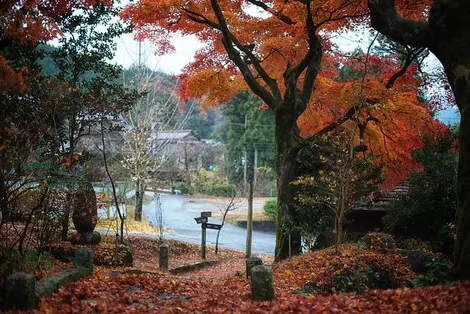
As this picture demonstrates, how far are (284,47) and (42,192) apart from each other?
8699mm

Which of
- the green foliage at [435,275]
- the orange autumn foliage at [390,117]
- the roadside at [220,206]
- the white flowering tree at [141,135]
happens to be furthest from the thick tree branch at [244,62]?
the roadside at [220,206]

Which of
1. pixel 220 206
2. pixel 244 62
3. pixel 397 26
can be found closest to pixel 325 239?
pixel 244 62

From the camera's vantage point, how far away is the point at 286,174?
12.7 m

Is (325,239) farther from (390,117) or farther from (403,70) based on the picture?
(403,70)

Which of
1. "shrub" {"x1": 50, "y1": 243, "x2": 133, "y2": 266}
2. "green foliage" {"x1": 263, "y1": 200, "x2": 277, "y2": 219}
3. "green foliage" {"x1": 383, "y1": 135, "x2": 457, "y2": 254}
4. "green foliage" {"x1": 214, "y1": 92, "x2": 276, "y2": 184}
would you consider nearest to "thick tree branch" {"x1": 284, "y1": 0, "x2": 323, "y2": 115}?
"green foliage" {"x1": 383, "y1": 135, "x2": 457, "y2": 254}

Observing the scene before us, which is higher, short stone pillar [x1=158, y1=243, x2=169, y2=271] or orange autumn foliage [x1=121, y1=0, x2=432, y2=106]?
orange autumn foliage [x1=121, y1=0, x2=432, y2=106]

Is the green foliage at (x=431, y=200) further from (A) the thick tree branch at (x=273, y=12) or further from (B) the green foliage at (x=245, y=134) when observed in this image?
(B) the green foliage at (x=245, y=134)

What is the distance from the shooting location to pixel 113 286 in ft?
23.6

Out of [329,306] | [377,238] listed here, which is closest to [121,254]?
[377,238]

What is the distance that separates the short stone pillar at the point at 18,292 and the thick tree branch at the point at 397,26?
21.6ft

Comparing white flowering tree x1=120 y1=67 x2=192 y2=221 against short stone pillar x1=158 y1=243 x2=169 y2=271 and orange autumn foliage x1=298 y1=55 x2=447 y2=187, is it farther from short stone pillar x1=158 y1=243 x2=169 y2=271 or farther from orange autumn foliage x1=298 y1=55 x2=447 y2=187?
orange autumn foliage x1=298 y1=55 x2=447 y2=187

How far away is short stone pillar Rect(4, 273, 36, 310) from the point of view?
5504 millimetres

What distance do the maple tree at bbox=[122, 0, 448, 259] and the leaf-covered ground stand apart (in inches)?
145

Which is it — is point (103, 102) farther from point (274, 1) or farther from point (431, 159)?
point (431, 159)
